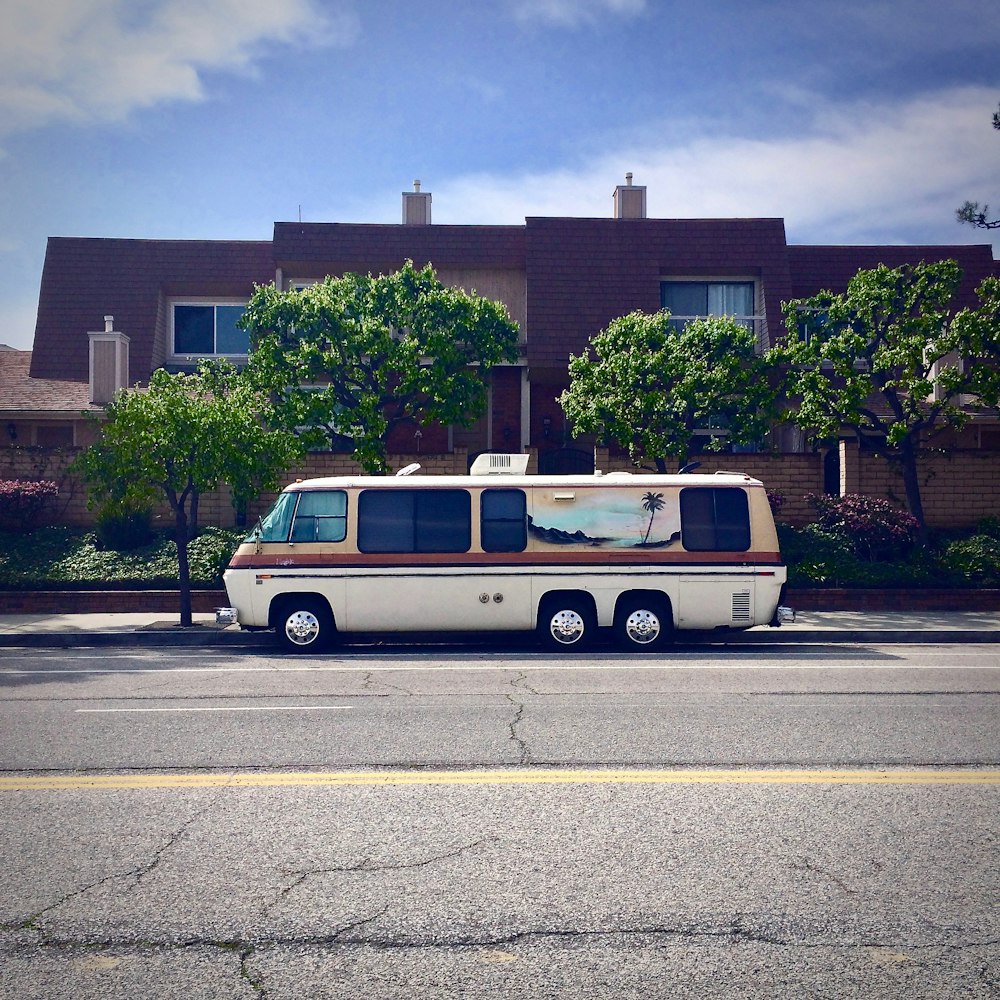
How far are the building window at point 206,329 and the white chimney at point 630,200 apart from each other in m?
12.9

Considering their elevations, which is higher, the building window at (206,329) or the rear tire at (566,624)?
the building window at (206,329)

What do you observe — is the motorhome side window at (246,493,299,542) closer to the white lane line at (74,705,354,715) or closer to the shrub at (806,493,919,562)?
the white lane line at (74,705,354,715)

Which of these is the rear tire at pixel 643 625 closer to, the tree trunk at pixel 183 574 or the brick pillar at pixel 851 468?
the tree trunk at pixel 183 574

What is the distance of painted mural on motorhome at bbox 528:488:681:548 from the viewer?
1531 cm

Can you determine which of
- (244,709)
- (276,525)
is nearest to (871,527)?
(276,525)

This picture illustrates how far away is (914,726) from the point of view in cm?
901

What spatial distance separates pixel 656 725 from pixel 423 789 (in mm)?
2750

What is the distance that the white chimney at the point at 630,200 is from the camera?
1451 inches

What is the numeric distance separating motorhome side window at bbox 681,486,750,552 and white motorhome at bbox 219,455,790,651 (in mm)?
14

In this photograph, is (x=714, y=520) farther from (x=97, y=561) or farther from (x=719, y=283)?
(x=719, y=283)

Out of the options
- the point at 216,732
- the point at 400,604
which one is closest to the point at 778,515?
Answer: the point at 400,604

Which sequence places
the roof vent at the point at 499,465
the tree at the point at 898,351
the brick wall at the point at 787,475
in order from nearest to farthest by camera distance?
the roof vent at the point at 499,465 → the tree at the point at 898,351 → the brick wall at the point at 787,475

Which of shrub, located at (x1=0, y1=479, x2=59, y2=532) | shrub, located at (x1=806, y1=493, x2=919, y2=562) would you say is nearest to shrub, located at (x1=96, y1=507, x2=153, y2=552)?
shrub, located at (x1=0, y1=479, x2=59, y2=532)

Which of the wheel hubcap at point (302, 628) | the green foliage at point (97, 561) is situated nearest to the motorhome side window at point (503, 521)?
the wheel hubcap at point (302, 628)
